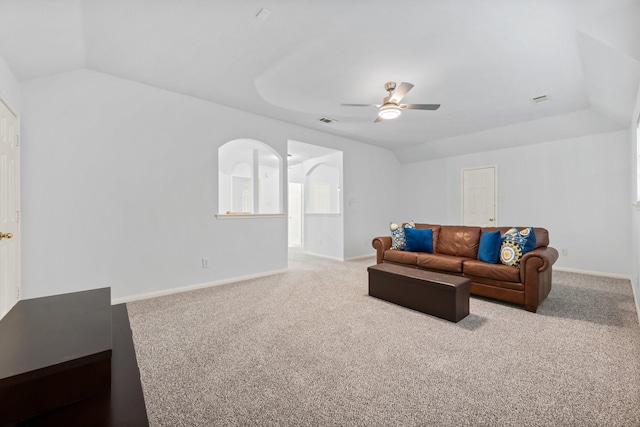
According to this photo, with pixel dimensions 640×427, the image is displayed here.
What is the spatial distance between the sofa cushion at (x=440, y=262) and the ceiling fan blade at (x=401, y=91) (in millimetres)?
2189

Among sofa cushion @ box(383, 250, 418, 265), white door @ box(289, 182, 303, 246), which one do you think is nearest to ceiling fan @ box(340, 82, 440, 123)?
sofa cushion @ box(383, 250, 418, 265)

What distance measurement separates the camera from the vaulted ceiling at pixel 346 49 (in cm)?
216

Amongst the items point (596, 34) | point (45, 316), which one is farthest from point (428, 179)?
point (45, 316)

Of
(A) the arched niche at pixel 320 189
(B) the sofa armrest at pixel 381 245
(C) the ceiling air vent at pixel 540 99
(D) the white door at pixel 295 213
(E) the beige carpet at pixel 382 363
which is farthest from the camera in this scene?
(D) the white door at pixel 295 213

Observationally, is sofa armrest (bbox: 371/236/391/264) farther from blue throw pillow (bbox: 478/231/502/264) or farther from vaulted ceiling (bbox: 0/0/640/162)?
vaulted ceiling (bbox: 0/0/640/162)

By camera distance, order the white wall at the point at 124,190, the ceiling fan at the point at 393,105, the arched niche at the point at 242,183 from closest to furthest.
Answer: the white wall at the point at 124,190 < the ceiling fan at the point at 393,105 < the arched niche at the point at 242,183

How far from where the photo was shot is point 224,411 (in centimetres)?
160

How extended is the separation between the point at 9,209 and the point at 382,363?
11.6 feet

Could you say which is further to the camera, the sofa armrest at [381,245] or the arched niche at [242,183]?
the arched niche at [242,183]

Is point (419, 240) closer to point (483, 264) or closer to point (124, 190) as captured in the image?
point (483, 264)

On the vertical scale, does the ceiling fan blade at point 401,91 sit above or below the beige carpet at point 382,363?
above

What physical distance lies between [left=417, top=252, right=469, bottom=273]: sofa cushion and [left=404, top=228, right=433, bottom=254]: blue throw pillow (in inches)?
8.5

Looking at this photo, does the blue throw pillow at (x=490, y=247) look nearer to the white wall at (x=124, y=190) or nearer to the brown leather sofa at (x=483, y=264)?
the brown leather sofa at (x=483, y=264)

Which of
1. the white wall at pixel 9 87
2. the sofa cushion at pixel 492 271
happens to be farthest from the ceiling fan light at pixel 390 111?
the white wall at pixel 9 87
